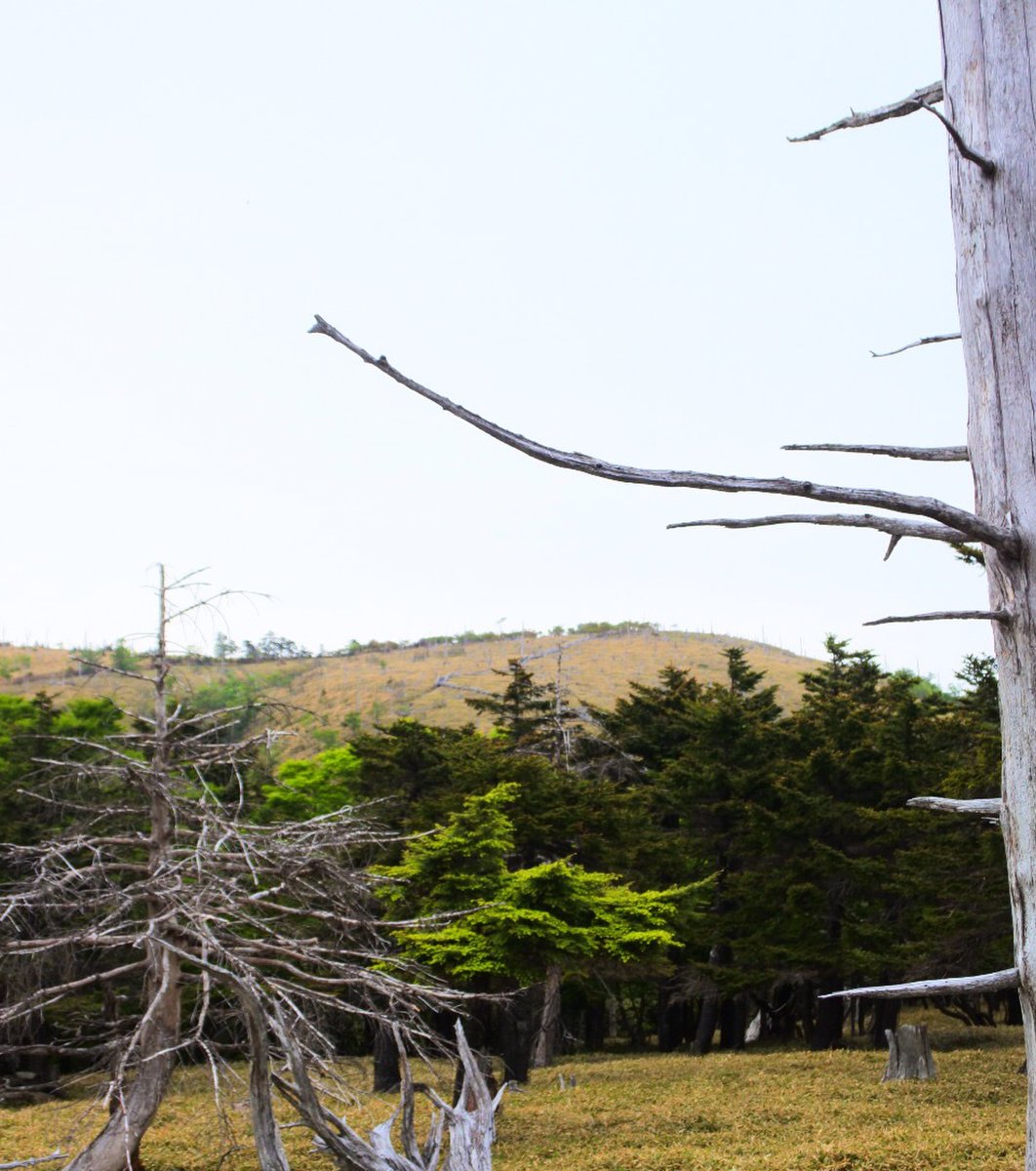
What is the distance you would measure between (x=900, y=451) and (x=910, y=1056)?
Answer: 15529 mm

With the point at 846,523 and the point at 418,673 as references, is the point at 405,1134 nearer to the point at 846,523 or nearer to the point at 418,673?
the point at 846,523

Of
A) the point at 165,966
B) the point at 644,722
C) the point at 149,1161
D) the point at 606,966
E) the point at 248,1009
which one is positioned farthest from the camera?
the point at 644,722

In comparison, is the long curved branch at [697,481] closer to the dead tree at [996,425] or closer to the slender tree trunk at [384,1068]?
the dead tree at [996,425]

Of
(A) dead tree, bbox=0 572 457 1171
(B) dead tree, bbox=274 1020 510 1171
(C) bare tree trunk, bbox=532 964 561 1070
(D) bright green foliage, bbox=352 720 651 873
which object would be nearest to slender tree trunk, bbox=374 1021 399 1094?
(D) bright green foliage, bbox=352 720 651 873

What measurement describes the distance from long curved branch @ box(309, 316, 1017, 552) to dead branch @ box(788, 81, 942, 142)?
1074 mm

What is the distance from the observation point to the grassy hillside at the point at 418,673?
58.8 m

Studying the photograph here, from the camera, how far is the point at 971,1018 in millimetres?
26547

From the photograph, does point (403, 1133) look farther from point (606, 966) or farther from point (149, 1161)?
point (606, 966)

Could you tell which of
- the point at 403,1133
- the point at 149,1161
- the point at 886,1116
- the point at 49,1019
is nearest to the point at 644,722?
the point at 49,1019

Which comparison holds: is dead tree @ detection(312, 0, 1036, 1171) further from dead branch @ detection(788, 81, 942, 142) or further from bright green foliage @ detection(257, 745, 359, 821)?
bright green foliage @ detection(257, 745, 359, 821)

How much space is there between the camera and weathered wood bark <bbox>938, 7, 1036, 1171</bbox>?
2348 mm

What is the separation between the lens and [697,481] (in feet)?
7.89

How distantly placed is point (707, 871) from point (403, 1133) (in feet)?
60.1

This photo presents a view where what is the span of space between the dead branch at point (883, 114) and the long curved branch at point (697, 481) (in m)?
1.07
